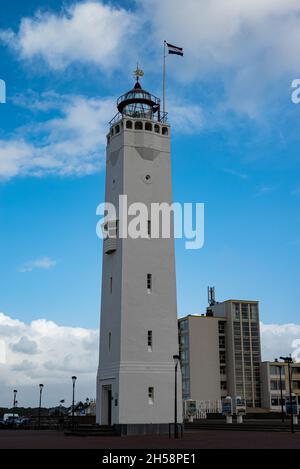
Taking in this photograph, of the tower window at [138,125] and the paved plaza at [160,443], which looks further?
the tower window at [138,125]

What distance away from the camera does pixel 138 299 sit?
40.7m

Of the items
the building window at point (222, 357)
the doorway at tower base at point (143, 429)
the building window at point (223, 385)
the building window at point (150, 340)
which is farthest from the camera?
the building window at point (222, 357)

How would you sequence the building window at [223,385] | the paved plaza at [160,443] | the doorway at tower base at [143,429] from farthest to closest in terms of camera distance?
1. the building window at [223,385]
2. the doorway at tower base at [143,429]
3. the paved plaza at [160,443]

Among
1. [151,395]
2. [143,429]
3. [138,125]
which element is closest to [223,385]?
[151,395]

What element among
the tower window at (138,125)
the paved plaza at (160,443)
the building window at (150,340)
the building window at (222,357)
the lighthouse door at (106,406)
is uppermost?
the tower window at (138,125)

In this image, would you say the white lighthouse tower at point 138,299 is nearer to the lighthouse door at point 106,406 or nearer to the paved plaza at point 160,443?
the lighthouse door at point 106,406

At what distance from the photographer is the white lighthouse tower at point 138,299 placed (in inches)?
1543

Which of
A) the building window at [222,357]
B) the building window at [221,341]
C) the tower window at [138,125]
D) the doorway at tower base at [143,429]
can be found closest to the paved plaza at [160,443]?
the doorway at tower base at [143,429]

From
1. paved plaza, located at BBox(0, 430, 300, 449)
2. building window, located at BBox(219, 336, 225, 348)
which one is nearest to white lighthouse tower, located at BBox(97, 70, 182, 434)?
paved plaza, located at BBox(0, 430, 300, 449)

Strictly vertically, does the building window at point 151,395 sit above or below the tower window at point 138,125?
below

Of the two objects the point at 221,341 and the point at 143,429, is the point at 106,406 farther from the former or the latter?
the point at 221,341

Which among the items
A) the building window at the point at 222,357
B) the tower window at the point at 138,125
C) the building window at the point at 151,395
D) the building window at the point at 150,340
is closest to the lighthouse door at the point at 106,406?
the building window at the point at 151,395

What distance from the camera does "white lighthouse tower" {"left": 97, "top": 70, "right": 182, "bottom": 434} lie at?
129 ft
